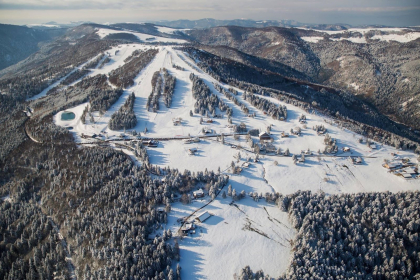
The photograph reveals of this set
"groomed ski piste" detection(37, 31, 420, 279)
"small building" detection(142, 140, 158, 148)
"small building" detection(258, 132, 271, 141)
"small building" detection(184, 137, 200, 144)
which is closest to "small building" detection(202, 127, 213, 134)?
"groomed ski piste" detection(37, 31, 420, 279)

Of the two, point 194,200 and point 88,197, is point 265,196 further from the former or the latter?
point 88,197

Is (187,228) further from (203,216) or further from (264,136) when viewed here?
(264,136)

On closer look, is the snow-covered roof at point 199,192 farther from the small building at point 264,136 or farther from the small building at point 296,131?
the small building at point 296,131

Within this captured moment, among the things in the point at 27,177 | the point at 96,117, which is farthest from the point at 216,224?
the point at 96,117

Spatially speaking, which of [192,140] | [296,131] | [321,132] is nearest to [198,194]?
[192,140]

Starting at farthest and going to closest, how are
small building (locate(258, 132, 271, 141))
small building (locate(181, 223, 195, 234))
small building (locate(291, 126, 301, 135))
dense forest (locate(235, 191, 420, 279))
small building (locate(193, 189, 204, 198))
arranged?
small building (locate(291, 126, 301, 135)) → small building (locate(258, 132, 271, 141)) → small building (locate(193, 189, 204, 198)) → small building (locate(181, 223, 195, 234)) → dense forest (locate(235, 191, 420, 279))

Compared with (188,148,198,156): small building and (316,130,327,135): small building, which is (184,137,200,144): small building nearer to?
(188,148,198,156): small building
